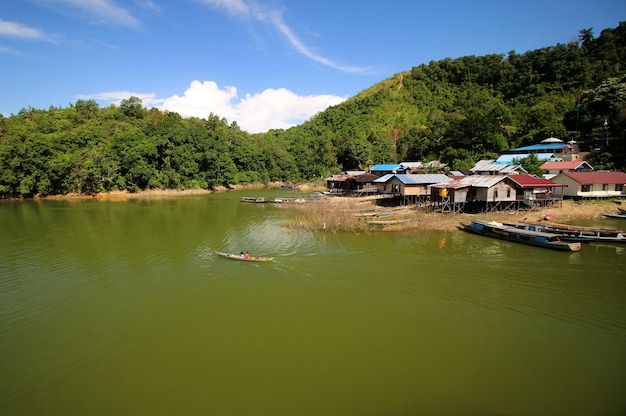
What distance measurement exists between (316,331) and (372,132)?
265ft

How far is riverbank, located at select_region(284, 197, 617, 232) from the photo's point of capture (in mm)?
27328

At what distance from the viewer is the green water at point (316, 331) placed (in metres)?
8.88

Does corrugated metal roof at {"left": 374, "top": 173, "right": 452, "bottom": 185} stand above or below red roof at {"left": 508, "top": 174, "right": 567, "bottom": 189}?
above

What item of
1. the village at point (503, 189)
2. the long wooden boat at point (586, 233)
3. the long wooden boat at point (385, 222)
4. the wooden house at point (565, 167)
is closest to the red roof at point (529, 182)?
the village at point (503, 189)

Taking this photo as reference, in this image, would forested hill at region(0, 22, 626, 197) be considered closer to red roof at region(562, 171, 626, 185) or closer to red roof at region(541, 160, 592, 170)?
red roof at region(541, 160, 592, 170)

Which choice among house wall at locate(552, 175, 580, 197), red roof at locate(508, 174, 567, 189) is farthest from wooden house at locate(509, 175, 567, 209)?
house wall at locate(552, 175, 580, 197)

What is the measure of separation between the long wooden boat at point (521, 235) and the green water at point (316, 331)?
0.80 meters

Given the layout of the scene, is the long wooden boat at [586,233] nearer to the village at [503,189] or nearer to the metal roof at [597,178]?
the village at [503,189]

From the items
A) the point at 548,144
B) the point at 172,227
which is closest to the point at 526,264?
the point at 172,227

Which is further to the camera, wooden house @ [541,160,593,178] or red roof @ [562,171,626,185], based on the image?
wooden house @ [541,160,593,178]

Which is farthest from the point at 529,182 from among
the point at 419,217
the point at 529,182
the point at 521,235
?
the point at 419,217

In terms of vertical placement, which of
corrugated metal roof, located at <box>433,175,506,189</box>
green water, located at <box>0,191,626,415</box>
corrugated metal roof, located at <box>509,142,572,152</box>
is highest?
corrugated metal roof, located at <box>509,142,572,152</box>

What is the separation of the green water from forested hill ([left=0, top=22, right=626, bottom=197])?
3805 centimetres

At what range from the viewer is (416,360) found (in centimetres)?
1040
